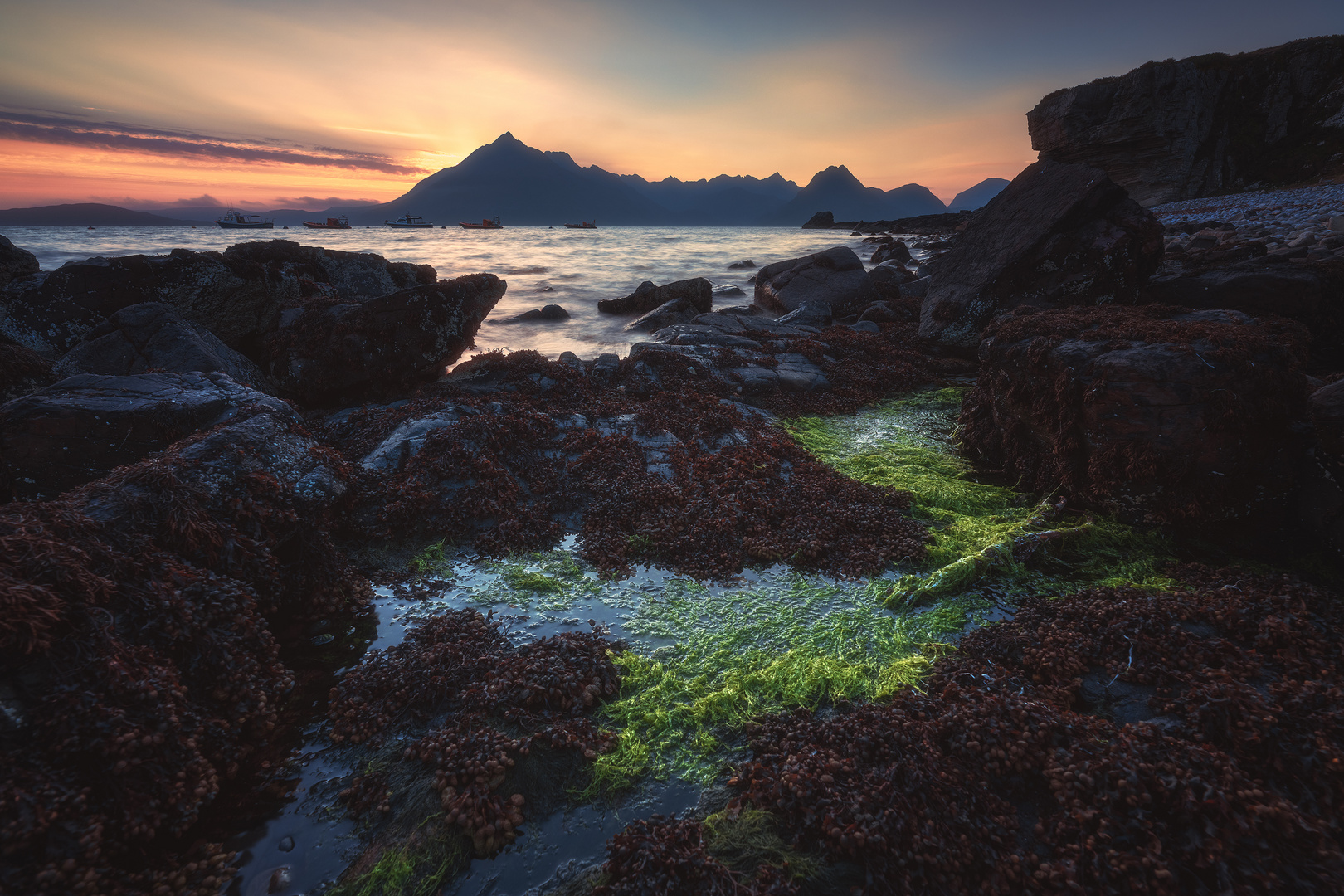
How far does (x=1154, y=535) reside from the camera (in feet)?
21.2

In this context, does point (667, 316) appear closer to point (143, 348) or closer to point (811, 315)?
point (811, 315)

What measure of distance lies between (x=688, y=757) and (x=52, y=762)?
3.97 meters

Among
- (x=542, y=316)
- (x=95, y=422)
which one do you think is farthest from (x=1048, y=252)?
(x=542, y=316)

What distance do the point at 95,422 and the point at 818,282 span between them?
21913 millimetres

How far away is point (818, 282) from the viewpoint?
73.8 ft

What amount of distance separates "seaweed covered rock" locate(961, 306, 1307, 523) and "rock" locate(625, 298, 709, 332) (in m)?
14.3

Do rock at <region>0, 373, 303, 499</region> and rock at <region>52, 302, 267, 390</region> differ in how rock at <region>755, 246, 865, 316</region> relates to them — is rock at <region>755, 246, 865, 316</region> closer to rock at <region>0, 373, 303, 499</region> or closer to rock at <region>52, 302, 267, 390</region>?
rock at <region>52, 302, 267, 390</region>

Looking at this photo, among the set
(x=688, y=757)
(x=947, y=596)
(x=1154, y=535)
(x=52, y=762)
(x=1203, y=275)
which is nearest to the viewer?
(x=52, y=762)

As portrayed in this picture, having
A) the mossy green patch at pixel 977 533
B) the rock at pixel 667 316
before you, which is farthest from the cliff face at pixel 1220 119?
the mossy green patch at pixel 977 533

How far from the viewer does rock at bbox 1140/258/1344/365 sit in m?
9.75

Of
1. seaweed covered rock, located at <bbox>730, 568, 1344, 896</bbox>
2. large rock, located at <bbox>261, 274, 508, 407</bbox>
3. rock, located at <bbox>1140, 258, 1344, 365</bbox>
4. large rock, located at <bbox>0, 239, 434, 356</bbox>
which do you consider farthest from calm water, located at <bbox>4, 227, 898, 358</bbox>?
seaweed covered rock, located at <bbox>730, 568, 1344, 896</bbox>

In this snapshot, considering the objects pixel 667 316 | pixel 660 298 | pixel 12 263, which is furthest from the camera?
pixel 660 298

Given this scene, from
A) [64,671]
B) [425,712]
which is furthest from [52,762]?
[425,712]

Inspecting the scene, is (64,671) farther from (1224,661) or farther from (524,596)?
(1224,661)
